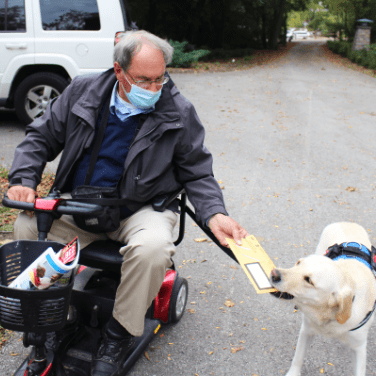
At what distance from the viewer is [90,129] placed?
103 inches

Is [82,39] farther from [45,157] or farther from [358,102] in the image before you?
[358,102]

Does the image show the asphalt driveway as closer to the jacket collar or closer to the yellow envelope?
the yellow envelope

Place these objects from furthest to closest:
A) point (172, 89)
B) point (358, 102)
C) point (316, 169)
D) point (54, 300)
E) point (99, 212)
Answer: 1. point (358, 102)
2. point (316, 169)
3. point (172, 89)
4. point (99, 212)
5. point (54, 300)

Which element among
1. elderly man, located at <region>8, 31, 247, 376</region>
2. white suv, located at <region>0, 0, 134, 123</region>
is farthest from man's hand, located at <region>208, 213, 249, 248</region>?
white suv, located at <region>0, 0, 134, 123</region>

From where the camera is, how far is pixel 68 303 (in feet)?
6.24

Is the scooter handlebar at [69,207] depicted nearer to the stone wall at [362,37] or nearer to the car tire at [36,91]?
the car tire at [36,91]

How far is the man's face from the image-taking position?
2.50m

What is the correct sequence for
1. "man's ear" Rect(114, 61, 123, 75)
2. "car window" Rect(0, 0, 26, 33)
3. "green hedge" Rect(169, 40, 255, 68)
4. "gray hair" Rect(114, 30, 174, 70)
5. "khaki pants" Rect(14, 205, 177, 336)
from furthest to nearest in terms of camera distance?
"green hedge" Rect(169, 40, 255, 68) → "car window" Rect(0, 0, 26, 33) → "man's ear" Rect(114, 61, 123, 75) → "gray hair" Rect(114, 30, 174, 70) → "khaki pants" Rect(14, 205, 177, 336)

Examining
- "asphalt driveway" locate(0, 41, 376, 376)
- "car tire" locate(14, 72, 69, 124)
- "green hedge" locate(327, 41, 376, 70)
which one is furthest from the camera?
"green hedge" locate(327, 41, 376, 70)

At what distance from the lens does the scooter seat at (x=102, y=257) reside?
2.38 metres

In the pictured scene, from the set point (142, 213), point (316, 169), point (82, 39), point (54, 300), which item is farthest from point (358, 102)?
point (54, 300)

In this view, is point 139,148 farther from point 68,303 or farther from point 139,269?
point 68,303

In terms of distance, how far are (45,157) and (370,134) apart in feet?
26.0

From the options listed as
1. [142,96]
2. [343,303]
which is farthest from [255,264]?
[142,96]
